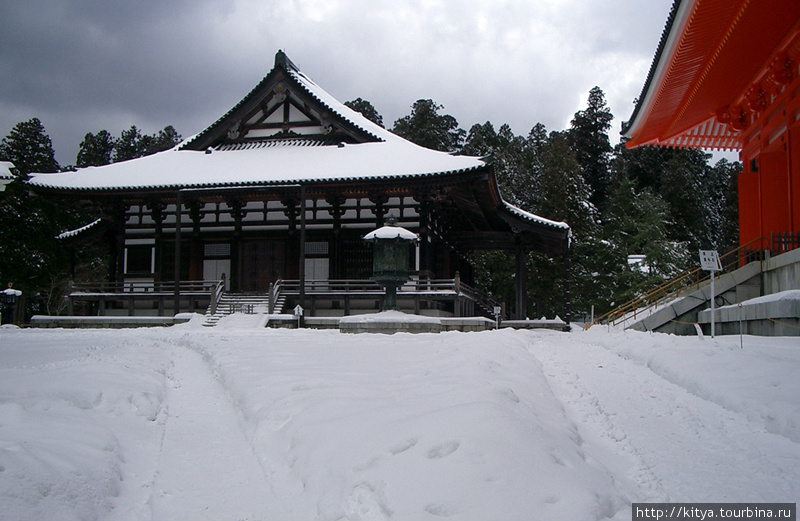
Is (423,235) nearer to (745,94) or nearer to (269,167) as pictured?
(269,167)

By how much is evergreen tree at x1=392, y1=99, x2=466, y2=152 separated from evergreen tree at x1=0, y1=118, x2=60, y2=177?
1141 inches

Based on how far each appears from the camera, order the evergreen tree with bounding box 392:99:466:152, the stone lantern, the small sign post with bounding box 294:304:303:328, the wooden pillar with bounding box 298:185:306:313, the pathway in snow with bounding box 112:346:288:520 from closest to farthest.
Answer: the pathway in snow with bounding box 112:346:288:520 < the stone lantern < the small sign post with bounding box 294:304:303:328 < the wooden pillar with bounding box 298:185:306:313 < the evergreen tree with bounding box 392:99:466:152

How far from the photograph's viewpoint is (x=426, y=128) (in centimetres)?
6012

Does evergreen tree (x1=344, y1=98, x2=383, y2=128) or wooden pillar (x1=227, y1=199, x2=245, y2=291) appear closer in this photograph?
wooden pillar (x1=227, y1=199, x2=245, y2=291)

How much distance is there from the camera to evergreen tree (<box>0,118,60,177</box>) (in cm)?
3969

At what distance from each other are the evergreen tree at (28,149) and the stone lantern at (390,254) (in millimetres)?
31071

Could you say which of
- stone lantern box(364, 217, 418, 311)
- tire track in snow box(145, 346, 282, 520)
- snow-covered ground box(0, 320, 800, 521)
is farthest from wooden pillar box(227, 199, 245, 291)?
tire track in snow box(145, 346, 282, 520)

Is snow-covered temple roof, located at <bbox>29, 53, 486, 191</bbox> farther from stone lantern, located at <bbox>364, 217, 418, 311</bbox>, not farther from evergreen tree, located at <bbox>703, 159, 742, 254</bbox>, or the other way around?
evergreen tree, located at <bbox>703, 159, 742, 254</bbox>

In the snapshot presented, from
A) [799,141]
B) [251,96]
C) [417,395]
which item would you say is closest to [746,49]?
[799,141]

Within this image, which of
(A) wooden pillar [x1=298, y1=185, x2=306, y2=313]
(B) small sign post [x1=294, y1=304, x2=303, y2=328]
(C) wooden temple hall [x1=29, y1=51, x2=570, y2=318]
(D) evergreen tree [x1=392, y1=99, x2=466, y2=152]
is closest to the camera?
(B) small sign post [x1=294, y1=304, x2=303, y2=328]

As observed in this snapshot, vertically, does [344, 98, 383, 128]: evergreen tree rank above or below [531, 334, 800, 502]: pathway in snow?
above

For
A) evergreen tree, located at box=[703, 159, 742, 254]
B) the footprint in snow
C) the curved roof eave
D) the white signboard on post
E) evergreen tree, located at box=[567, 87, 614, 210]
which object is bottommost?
the footprint in snow

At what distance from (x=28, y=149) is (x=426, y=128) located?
3338cm

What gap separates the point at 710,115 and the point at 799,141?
15.5 ft
